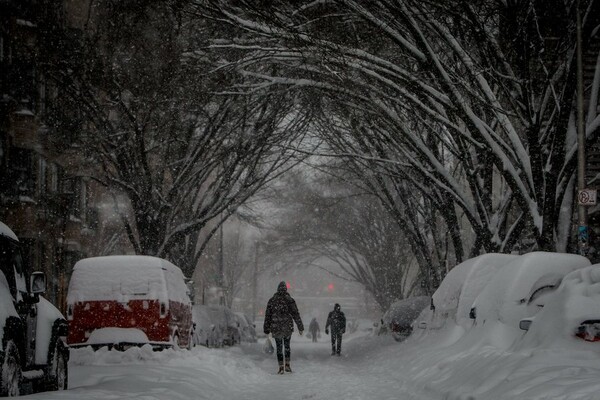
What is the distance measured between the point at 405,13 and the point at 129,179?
10506 millimetres

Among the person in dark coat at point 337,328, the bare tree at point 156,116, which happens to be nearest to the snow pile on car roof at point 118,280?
the bare tree at point 156,116

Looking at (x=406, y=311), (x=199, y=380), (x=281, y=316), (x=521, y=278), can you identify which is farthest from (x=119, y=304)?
(x=406, y=311)

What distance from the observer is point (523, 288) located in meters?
9.98

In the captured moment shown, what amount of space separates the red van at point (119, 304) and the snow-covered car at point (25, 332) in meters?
3.01

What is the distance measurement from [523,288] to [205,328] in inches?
542

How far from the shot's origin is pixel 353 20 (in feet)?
45.4

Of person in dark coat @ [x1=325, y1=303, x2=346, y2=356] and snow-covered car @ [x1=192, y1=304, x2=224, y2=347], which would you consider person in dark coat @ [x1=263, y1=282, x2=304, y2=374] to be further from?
person in dark coat @ [x1=325, y1=303, x2=346, y2=356]

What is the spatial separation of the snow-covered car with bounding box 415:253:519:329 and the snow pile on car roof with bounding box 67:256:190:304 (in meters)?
5.01

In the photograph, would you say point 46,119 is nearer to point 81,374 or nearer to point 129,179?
point 129,179

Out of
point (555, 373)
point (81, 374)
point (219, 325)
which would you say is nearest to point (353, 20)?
point (81, 374)

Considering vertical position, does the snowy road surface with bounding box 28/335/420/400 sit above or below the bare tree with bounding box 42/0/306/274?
below

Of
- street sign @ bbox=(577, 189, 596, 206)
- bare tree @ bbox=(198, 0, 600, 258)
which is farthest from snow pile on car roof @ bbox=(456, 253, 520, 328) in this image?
street sign @ bbox=(577, 189, 596, 206)

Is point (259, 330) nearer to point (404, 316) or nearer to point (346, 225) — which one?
point (346, 225)

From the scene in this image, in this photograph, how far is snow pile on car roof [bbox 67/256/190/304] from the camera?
528 inches
